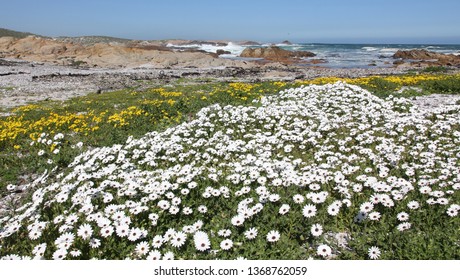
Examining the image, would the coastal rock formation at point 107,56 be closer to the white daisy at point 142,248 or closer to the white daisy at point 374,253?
the white daisy at point 142,248

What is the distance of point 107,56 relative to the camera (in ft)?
212

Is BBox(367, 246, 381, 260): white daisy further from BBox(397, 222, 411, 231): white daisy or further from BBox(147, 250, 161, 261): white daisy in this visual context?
BBox(147, 250, 161, 261): white daisy

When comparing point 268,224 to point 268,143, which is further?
point 268,143

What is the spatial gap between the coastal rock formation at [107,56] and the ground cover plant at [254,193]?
48.7 m

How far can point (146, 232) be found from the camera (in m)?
4.68

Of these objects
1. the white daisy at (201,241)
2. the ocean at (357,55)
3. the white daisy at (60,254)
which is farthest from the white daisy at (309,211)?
the ocean at (357,55)

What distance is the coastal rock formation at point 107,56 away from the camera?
5906 centimetres

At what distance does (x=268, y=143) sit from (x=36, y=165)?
6282mm

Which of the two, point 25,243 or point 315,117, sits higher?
point 315,117

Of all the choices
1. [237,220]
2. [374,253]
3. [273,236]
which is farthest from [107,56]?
[374,253]

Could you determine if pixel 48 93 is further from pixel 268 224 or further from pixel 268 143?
pixel 268 224

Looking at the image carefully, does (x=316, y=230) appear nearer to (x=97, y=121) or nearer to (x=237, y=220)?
(x=237, y=220)

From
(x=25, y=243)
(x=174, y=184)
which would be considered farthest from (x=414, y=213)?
(x=25, y=243)

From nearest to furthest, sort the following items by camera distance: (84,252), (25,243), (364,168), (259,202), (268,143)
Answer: (84,252)
(25,243)
(259,202)
(364,168)
(268,143)
